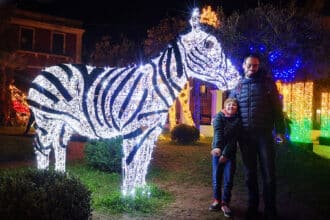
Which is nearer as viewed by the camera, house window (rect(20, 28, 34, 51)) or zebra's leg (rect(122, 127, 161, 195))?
zebra's leg (rect(122, 127, 161, 195))

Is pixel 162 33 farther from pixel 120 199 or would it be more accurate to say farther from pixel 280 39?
pixel 120 199

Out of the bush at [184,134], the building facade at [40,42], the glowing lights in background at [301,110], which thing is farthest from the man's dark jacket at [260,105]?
the building facade at [40,42]

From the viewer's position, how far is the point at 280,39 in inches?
600

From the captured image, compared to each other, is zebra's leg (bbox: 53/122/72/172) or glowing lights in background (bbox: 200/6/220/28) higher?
glowing lights in background (bbox: 200/6/220/28)

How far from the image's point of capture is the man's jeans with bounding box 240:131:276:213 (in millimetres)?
6207

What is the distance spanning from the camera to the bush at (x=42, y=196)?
4363 millimetres

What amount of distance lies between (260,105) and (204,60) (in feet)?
4.85

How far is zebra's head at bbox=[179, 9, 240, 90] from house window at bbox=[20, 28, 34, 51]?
76.8ft

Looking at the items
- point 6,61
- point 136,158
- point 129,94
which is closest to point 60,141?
point 136,158

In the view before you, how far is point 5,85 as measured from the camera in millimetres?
23125

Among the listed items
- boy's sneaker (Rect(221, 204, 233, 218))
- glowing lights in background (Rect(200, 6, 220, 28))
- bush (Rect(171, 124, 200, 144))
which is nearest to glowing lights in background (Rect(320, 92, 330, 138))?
bush (Rect(171, 124, 200, 144))

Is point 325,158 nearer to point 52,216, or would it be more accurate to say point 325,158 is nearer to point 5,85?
point 52,216

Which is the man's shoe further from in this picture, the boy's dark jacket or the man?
the boy's dark jacket

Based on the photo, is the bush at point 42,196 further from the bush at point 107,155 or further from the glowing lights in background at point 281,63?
the glowing lights in background at point 281,63
